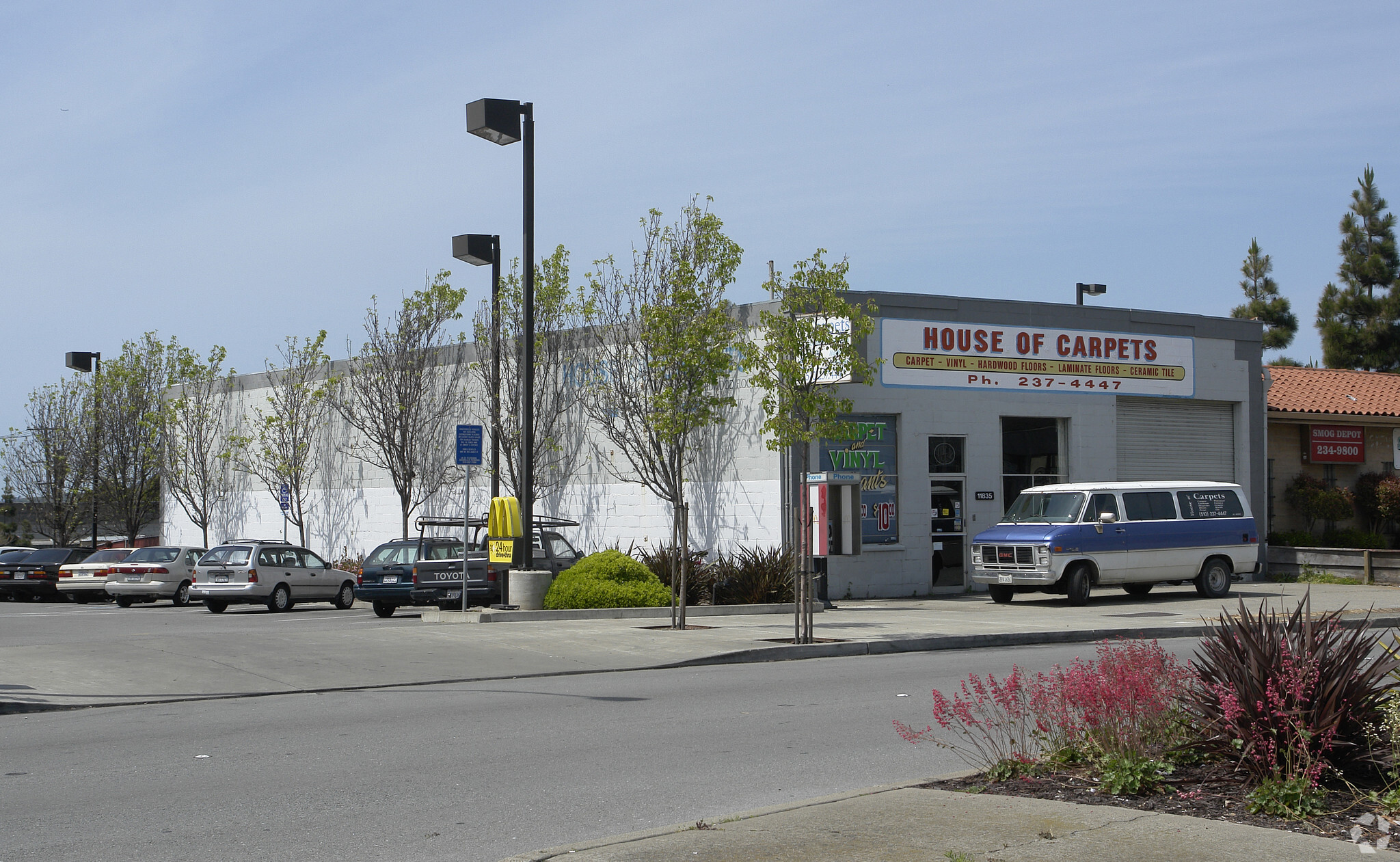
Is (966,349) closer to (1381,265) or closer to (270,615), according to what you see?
(270,615)

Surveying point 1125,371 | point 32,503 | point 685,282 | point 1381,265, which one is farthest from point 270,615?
point 1381,265

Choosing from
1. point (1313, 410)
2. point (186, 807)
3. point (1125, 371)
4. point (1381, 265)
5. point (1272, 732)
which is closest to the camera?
point (1272, 732)

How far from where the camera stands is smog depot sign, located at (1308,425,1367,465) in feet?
109

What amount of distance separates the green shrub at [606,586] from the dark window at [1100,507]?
7501mm

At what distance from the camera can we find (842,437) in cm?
2295

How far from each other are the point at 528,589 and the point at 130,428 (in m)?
29.1

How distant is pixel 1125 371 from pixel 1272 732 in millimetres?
22685

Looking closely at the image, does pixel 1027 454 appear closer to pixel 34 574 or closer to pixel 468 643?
pixel 468 643

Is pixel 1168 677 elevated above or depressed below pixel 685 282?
below

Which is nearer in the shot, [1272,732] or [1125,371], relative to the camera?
[1272,732]

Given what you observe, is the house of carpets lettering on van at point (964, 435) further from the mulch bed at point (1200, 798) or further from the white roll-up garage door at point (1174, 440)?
the mulch bed at point (1200, 798)

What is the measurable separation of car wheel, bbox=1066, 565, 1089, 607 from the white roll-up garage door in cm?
645

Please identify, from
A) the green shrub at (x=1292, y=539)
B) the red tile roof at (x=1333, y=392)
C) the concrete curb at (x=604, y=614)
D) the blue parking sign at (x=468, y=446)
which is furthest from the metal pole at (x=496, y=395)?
the red tile roof at (x=1333, y=392)

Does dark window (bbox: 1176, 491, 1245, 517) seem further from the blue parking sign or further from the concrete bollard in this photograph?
the blue parking sign
